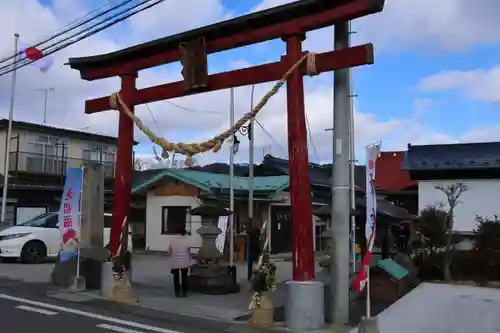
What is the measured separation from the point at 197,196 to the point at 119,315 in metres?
13.8

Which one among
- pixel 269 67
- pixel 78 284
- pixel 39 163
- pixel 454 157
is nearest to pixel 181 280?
pixel 78 284

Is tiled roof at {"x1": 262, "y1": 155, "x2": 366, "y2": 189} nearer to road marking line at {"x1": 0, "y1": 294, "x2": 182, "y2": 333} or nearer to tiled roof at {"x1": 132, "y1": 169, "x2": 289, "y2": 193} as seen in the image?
tiled roof at {"x1": 132, "y1": 169, "x2": 289, "y2": 193}

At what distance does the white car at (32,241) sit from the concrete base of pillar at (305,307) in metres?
10.3

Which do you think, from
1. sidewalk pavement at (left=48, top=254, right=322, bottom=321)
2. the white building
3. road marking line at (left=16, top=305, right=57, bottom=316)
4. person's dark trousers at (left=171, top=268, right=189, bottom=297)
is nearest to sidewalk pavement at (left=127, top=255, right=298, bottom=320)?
sidewalk pavement at (left=48, top=254, right=322, bottom=321)

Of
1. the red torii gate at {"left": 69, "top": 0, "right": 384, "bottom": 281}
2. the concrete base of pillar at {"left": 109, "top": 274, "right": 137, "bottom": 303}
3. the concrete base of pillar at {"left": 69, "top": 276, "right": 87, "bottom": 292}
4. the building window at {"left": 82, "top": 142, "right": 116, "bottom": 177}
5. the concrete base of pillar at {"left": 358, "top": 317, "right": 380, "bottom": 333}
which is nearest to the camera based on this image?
the concrete base of pillar at {"left": 358, "top": 317, "right": 380, "bottom": 333}

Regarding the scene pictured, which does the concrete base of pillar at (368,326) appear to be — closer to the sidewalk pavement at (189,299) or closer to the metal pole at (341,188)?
the metal pole at (341,188)

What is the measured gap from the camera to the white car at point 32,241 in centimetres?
1786

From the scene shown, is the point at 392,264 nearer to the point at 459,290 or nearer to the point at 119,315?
the point at 459,290

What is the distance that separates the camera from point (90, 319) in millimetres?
8906

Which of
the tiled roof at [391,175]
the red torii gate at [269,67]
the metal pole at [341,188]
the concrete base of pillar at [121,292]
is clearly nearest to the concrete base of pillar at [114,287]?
the concrete base of pillar at [121,292]

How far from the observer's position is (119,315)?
9336mm

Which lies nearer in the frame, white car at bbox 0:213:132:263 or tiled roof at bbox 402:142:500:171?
white car at bbox 0:213:132:263

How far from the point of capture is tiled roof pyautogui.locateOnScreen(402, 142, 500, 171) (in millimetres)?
20492

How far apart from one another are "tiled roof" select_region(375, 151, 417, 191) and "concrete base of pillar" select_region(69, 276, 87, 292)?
783 inches
